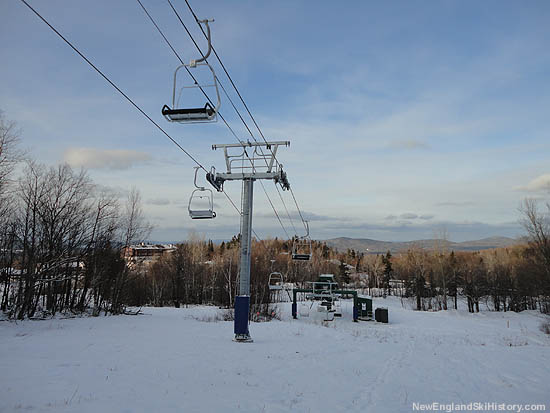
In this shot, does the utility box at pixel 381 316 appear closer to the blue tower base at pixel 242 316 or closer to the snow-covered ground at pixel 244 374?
the snow-covered ground at pixel 244 374

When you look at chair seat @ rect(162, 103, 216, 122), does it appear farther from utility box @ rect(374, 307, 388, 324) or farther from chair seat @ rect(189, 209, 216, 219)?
utility box @ rect(374, 307, 388, 324)

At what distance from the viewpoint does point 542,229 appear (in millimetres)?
36219

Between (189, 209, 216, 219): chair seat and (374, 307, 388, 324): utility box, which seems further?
(374, 307, 388, 324): utility box

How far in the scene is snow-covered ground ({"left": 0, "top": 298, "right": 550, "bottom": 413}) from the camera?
6.29 meters

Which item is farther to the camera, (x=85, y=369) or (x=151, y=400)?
(x=85, y=369)

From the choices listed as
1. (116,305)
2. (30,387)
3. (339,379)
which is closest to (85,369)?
(30,387)

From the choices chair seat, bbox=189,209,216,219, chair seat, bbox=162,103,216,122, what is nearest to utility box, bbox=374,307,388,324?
chair seat, bbox=189,209,216,219

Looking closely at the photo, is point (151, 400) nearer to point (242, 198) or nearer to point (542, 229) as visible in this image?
point (242, 198)

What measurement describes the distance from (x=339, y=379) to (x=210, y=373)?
3197 mm

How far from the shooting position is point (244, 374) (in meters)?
8.43

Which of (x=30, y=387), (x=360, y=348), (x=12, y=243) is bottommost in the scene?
(x=360, y=348)

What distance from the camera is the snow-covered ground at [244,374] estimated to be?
6289mm

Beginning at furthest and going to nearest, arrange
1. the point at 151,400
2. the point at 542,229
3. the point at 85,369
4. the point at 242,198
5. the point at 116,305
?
the point at 542,229 → the point at 116,305 → the point at 242,198 → the point at 85,369 → the point at 151,400

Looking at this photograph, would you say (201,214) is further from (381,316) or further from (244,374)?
(381,316)
